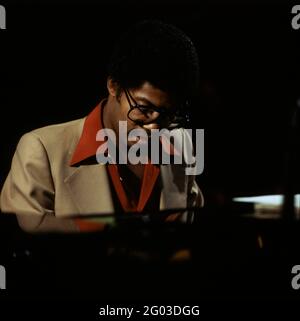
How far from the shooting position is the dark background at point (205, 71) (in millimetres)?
2770

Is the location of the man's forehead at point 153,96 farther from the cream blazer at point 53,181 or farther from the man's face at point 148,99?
the cream blazer at point 53,181

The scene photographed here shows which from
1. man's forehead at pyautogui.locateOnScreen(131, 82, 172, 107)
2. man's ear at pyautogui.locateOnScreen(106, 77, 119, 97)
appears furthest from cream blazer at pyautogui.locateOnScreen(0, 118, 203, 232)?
man's forehead at pyautogui.locateOnScreen(131, 82, 172, 107)

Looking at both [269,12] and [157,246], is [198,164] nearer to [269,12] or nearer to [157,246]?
[269,12]

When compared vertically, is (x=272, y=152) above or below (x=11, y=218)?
above

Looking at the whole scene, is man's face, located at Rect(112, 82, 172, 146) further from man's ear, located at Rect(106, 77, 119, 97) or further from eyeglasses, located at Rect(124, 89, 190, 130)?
man's ear, located at Rect(106, 77, 119, 97)

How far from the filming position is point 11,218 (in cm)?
167

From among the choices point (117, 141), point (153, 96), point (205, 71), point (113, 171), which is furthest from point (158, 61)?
point (205, 71)

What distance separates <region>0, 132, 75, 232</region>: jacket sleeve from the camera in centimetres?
228

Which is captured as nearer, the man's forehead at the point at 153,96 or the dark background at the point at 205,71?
the man's forehead at the point at 153,96

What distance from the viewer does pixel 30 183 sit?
2.30 m

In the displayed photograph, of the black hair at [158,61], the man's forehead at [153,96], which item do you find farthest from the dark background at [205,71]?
the man's forehead at [153,96]

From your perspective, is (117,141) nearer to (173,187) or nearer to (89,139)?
(89,139)

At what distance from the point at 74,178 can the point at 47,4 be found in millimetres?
1069
